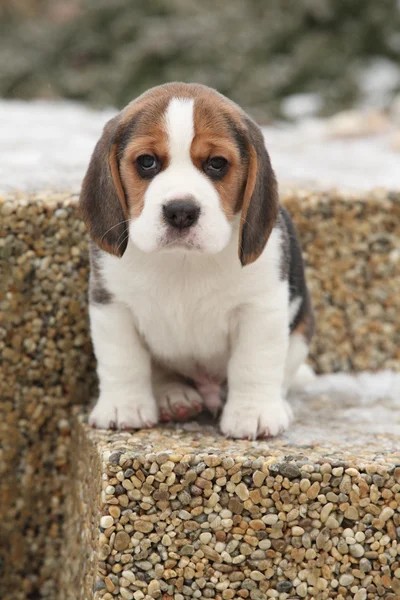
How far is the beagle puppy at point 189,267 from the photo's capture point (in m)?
4.43

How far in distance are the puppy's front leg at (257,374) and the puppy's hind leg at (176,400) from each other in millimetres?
328

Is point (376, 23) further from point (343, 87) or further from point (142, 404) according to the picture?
point (142, 404)

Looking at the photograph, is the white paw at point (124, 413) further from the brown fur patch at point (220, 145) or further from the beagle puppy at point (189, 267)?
the brown fur patch at point (220, 145)

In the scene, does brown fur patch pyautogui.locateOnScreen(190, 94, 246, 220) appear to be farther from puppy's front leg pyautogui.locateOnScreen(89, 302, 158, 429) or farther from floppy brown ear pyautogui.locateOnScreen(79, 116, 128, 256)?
puppy's front leg pyautogui.locateOnScreen(89, 302, 158, 429)

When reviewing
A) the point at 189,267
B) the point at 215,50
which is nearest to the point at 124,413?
the point at 189,267

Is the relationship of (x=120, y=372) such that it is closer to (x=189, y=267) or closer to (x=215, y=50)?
(x=189, y=267)

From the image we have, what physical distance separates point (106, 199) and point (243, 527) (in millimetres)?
1723

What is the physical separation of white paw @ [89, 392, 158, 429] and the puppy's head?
88 cm

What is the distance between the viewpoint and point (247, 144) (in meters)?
4.66

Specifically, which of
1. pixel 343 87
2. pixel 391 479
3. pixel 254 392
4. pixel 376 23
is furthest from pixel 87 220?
pixel 376 23

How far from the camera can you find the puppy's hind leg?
536 centimetres

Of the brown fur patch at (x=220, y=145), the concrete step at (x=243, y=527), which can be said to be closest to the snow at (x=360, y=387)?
the concrete step at (x=243, y=527)

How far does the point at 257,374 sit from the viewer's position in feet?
16.5

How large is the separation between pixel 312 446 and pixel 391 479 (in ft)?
1.61
